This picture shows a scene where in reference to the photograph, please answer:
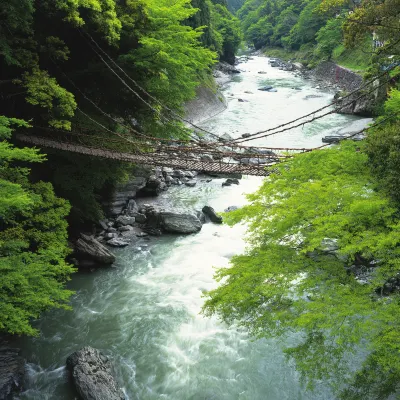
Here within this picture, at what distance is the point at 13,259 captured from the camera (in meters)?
5.28

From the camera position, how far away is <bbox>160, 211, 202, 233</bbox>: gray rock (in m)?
10.3

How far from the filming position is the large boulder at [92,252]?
8805mm

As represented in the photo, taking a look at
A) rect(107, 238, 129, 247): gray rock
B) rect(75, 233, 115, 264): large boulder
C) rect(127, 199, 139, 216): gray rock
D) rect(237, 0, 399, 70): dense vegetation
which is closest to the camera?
rect(75, 233, 115, 264): large boulder

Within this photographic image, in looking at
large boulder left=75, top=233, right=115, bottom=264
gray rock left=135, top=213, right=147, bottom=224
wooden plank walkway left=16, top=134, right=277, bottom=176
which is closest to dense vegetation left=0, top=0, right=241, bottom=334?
wooden plank walkway left=16, top=134, right=277, bottom=176

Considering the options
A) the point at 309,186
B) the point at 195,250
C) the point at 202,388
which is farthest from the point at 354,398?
the point at 195,250

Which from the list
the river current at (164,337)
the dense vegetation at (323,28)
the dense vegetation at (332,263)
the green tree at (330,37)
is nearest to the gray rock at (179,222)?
the river current at (164,337)

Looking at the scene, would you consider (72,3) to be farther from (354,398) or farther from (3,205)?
(354,398)

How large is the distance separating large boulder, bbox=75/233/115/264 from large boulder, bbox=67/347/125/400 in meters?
3.05

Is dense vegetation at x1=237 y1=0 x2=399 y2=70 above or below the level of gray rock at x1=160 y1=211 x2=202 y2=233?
above

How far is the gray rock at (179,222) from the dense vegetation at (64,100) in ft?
5.98

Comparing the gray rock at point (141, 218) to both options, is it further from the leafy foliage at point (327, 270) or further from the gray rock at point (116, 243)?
the leafy foliage at point (327, 270)

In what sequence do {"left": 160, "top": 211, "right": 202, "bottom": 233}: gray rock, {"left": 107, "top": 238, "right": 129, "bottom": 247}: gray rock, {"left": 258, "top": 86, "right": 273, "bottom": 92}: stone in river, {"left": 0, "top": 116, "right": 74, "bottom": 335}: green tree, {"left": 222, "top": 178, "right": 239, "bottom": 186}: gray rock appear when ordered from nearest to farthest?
{"left": 0, "top": 116, "right": 74, "bottom": 335}: green tree < {"left": 107, "top": 238, "right": 129, "bottom": 247}: gray rock < {"left": 160, "top": 211, "right": 202, "bottom": 233}: gray rock < {"left": 222, "top": 178, "right": 239, "bottom": 186}: gray rock < {"left": 258, "top": 86, "right": 273, "bottom": 92}: stone in river

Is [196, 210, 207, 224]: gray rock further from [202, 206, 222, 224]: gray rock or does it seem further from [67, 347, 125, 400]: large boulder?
[67, 347, 125, 400]: large boulder

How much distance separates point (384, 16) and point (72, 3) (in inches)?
314
